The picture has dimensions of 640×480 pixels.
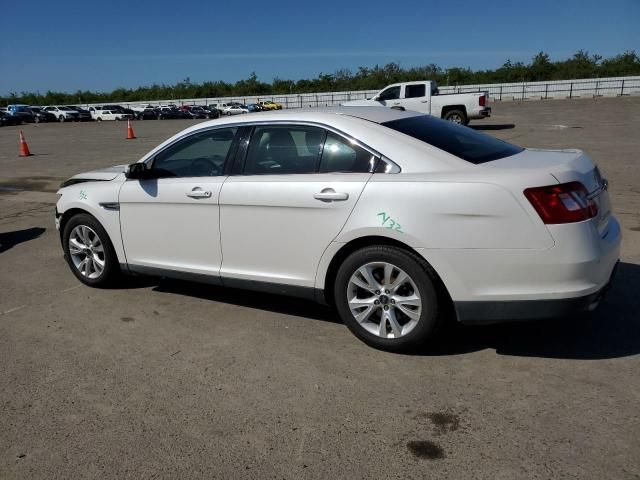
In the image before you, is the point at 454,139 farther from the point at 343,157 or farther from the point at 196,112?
the point at 196,112

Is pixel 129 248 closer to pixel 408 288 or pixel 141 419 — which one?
pixel 141 419

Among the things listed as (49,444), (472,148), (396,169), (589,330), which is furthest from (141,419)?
(589,330)

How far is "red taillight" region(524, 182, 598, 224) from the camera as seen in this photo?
10.7ft

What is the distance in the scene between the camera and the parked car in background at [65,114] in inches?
2183

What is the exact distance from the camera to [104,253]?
5.24 m

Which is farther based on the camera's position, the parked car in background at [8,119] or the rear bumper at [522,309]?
the parked car in background at [8,119]

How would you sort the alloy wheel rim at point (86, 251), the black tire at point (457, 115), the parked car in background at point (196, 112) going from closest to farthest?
the alloy wheel rim at point (86, 251), the black tire at point (457, 115), the parked car in background at point (196, 112)

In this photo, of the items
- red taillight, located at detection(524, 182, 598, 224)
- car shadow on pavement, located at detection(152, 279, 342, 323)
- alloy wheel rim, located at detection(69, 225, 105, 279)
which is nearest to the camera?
red taillight, located at detection(524, 182, 598, 224)

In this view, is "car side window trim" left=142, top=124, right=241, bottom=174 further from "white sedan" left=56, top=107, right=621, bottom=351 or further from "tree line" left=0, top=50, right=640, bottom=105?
"tree line" left=0, top=50, right=640, bottom=105

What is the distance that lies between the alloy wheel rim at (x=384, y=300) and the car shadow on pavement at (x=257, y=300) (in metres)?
0.63

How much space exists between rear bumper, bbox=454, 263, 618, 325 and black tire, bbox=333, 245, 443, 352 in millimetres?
176

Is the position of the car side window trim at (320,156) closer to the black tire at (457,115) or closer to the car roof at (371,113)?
the car roof at (371,113)

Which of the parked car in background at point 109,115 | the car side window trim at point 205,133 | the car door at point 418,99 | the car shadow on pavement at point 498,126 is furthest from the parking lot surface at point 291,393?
the parked car in background at point 109,115

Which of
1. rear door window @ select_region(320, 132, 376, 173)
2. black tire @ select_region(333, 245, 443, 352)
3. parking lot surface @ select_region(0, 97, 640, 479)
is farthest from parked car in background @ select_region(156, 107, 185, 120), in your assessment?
black tire @ select_region(333, 245, 443, 352)
